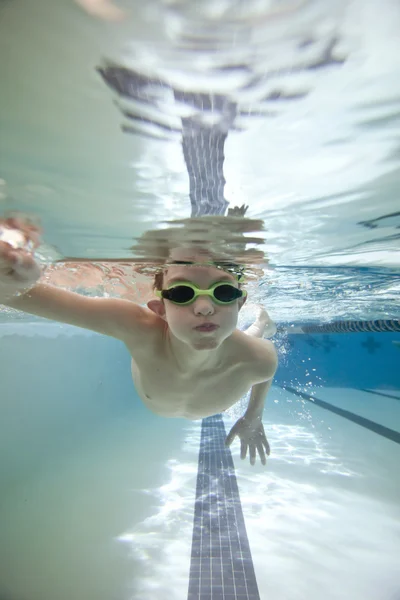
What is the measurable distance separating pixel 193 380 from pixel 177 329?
39.3 inches

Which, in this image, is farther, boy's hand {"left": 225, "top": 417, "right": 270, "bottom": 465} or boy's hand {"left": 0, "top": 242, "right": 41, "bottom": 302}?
boy's hand {"left": 225, "top": 417, "right": 270, "bottom": 465}

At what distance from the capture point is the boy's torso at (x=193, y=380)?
427 cm

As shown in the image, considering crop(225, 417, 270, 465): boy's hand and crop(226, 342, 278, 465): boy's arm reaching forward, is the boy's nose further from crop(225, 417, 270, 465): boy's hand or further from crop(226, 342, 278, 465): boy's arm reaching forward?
crop(225, 417, 270, 465): boy's hand

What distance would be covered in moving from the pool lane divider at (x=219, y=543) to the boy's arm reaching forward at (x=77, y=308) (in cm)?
359

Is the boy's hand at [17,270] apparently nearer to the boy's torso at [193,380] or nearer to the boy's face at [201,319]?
the boy's face at [201,319]

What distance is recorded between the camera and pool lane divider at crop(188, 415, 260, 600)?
4.42 m

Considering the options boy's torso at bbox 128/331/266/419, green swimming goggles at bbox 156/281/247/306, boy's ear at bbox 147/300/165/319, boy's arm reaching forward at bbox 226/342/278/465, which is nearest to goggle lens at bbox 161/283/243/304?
green swimming goggles at bbox 156/281/247/306

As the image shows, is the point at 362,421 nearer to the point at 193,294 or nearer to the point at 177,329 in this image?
the point at 177,329

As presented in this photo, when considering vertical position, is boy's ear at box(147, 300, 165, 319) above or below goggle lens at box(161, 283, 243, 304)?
below

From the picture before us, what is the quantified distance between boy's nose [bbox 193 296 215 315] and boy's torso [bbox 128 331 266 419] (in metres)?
0.90

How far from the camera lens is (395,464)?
8.45m

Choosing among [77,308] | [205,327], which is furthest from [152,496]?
[205,327]

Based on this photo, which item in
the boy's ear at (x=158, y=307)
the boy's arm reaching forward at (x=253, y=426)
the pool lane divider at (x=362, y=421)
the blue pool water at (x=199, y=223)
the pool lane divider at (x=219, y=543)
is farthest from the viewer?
the pool lane divider at (x=362, y=421)

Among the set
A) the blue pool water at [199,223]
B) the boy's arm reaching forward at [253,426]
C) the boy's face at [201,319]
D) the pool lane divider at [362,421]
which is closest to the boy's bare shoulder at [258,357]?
the boy's arm reaching forward at [253,426]
